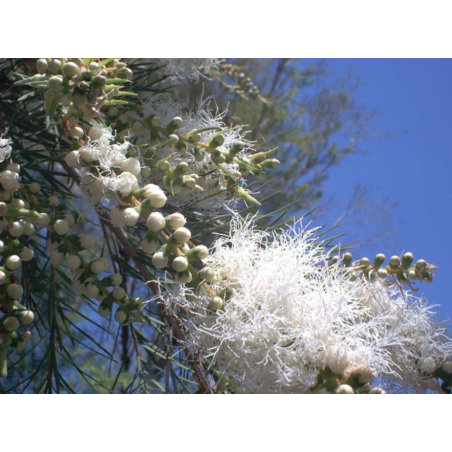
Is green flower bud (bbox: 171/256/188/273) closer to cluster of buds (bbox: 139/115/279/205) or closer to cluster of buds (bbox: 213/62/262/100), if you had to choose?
cluster of buds (bbox: 139/115/279/205)

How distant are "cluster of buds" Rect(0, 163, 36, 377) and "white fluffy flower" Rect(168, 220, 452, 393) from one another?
14 cm

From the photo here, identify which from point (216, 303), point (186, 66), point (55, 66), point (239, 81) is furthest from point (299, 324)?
point (239, 81)

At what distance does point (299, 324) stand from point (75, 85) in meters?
0.28

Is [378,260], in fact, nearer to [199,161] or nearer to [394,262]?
[394,262]

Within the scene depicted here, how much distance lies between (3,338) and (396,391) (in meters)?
0.37

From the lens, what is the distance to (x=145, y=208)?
45 centimetres

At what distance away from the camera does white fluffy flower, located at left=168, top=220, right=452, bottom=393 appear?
410mm

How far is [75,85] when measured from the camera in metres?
0.46

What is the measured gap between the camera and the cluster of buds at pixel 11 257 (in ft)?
1.53

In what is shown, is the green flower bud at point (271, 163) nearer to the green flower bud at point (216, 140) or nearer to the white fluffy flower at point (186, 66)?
the green flower bud at point (216, 140)

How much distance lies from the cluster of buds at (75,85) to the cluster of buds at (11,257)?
0.08 m
